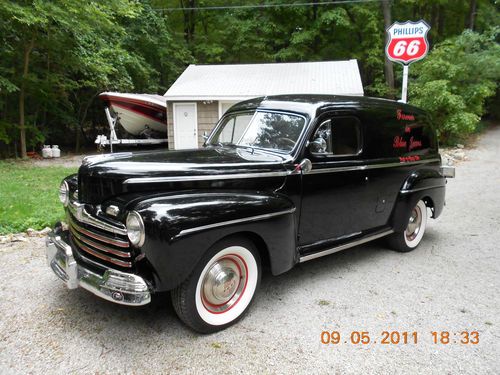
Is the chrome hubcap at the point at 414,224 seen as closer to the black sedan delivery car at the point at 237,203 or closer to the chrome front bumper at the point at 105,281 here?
the black sedan delivery car at the point at 237,203

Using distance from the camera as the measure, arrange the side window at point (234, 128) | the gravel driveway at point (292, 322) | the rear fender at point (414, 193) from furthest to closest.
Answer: the rear fender at point (414, 193)
the side window at point (234, 128)
the gravel driveway at point (292, 322)

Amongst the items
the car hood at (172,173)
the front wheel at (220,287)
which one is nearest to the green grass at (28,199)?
the car hood at (172,173)

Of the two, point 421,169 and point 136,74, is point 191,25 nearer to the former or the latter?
point 136,74

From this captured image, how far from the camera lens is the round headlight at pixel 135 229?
2.59 metres

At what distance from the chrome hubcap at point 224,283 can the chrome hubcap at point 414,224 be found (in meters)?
2.85

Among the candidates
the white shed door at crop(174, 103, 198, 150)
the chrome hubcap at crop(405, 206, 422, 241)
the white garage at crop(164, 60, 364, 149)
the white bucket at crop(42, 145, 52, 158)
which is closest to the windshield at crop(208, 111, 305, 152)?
the chrome hubcap at crop(405, 206, 422, 241)

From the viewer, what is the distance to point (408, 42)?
850cm

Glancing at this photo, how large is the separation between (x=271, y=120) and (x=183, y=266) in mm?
1936

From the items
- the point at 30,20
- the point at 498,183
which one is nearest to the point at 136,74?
the point at 30,20

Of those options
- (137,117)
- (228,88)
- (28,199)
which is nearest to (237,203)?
(28,199)

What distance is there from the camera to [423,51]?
8352 millimetres

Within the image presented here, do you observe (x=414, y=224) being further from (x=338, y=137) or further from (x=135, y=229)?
(x=135, y=229)

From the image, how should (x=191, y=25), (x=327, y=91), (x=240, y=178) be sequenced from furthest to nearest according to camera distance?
(x=191, y=25) < (x=327, y=91) < (x=240, y=178)

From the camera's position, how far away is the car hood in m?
2.96
